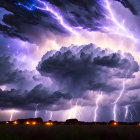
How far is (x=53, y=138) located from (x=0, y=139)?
3.53m

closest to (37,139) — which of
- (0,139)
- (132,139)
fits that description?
(0,139)

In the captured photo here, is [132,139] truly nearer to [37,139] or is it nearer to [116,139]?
[116,139]

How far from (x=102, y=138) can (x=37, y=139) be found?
4.70 metres

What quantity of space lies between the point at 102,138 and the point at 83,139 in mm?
1885

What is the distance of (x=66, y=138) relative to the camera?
1705 cm

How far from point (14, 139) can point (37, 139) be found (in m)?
1.53

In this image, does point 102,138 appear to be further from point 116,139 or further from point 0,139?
point 0,139

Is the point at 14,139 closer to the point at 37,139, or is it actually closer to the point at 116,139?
the point at 37,139

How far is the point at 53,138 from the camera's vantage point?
17.0 metres

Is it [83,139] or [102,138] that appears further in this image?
[102,138]

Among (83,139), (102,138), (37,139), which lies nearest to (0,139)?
(37,139)

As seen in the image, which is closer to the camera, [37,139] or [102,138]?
[37,139]

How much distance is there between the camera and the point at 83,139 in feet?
54.9

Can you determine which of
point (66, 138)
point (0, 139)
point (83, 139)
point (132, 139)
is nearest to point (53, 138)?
point (66, 138)
